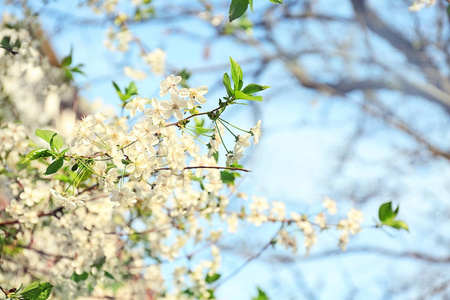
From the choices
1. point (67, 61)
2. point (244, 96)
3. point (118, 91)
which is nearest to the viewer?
point (244, 96)

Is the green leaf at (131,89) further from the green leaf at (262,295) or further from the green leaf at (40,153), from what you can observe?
the green leaf at (262,295)

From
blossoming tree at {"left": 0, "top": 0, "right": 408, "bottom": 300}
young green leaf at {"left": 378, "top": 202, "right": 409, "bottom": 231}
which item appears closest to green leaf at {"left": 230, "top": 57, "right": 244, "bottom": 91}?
blossoming tree at {"left": 0, "top": 0, "right": 408, "bottom": 300}

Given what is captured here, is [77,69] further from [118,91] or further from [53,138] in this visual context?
[53,138]

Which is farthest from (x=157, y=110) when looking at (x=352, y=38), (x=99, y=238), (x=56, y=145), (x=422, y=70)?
(x=352, y=38)

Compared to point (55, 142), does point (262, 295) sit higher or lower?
lower

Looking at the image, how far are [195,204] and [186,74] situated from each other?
42cm

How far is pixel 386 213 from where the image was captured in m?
1.08

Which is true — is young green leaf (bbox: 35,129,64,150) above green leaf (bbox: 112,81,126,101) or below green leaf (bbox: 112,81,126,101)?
above

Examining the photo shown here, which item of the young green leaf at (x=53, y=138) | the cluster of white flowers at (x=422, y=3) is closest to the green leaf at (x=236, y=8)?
the young green leaf at (x=53, y=138)

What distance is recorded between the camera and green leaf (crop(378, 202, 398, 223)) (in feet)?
3.51

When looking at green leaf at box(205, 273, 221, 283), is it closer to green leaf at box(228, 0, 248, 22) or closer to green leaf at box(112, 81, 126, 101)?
green leaf at box(112, 81, 126, 101)

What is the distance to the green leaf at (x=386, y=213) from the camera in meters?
1.07

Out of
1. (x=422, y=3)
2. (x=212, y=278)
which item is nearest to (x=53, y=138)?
(x=212, y=278)

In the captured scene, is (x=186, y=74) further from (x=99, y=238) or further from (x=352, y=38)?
(x=352, y=38)
